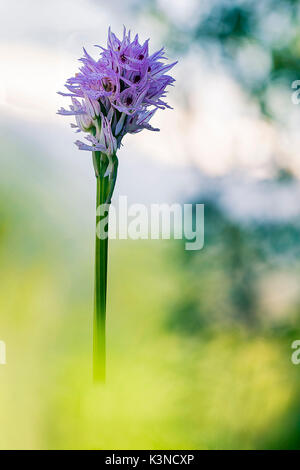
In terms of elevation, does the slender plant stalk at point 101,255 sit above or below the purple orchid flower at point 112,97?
below

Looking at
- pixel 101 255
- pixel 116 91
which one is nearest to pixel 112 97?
pixel 116 91

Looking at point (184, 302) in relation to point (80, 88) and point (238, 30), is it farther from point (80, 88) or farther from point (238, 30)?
point (238, 30)

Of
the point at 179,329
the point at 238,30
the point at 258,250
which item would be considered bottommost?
the point at 179,329

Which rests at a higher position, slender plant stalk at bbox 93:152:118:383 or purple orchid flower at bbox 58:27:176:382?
purple orchid flower at bbox 58:27:176:382
